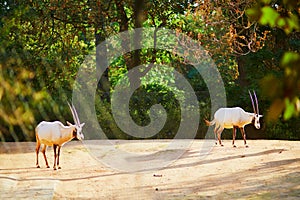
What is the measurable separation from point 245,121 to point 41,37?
263 inches

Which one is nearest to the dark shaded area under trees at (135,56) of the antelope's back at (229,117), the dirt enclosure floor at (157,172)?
the antelope's back at (229,117)

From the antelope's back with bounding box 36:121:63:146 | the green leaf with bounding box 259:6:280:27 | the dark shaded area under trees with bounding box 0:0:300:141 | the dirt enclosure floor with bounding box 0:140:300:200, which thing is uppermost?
the dark shaded area under trees with bounding box 0:0:300:141

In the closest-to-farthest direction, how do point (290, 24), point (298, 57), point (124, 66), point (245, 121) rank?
point (298, 57) → point (290, 24) → point (245, 121) → point (124, 66)

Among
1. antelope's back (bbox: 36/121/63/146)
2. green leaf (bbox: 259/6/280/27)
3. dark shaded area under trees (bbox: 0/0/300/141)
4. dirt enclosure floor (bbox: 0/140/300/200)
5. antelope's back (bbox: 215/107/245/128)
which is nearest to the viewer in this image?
green leaf (bbox: 259/6/280/27)

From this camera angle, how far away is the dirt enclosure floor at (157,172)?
634 centimetres

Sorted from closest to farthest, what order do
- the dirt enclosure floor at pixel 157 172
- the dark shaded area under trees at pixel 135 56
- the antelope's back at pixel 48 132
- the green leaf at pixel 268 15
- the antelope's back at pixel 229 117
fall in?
the green leaf at pixel 268 15, the dirt enclosure floor at pixel 157 172, the antelope's back at pixel 48 132, the antelope's back at pixel 229 117, the dark shaded area under trees at pixel 135 56

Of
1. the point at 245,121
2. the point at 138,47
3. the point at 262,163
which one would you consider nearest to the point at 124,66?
the point at 138,47

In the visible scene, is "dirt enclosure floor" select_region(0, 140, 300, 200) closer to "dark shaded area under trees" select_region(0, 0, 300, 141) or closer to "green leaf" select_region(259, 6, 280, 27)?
"dark shaded area under trees" select_region(0, 0, 300, 141)

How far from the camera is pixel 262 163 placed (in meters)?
8.17

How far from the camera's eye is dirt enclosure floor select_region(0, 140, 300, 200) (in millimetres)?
6336

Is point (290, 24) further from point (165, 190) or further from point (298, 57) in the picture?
point (165, 190)

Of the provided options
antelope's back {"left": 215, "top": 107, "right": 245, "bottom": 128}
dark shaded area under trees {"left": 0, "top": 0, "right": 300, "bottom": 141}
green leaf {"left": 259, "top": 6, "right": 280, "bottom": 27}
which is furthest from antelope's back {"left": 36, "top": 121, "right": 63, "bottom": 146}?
green leaf {"left": 259, "top": 6, "right": 280, "bottom": 27}

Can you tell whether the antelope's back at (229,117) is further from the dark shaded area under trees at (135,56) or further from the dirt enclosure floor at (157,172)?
the dark shaded area under trees at (135,56)

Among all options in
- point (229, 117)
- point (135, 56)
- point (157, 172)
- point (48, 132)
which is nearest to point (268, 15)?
point (157, 172)
